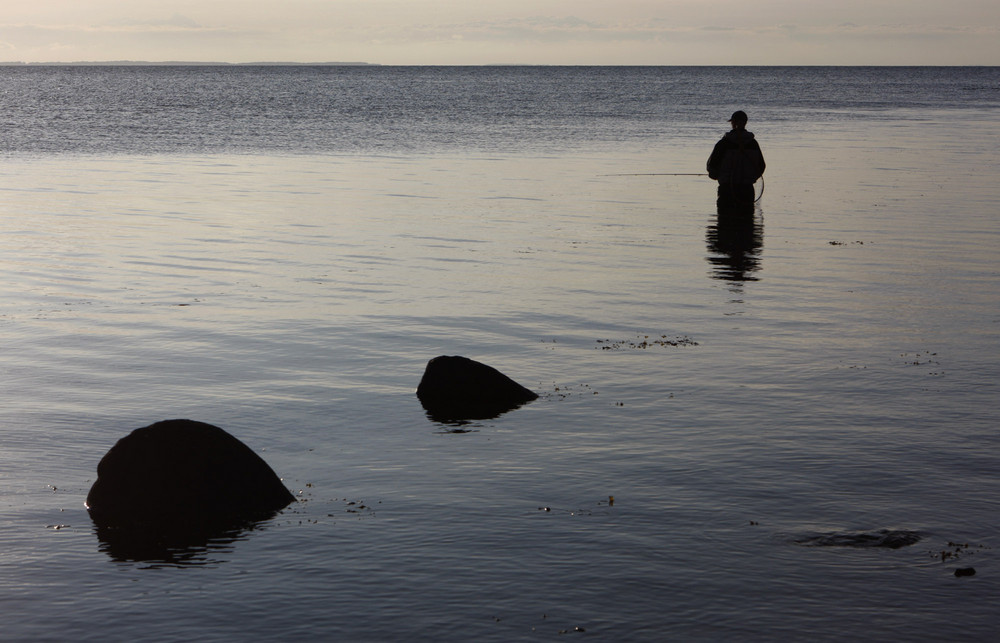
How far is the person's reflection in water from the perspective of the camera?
2186cm

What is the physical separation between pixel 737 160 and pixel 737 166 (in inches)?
7.6

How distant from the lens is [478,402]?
12.8 m

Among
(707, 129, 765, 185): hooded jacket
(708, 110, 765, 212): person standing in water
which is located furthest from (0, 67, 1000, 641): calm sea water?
(707, 129, 765, 185): hooded jacket

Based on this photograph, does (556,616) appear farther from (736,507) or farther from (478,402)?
(478,402)

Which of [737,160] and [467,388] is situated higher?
[737,160]

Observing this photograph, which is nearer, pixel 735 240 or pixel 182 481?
pixel 182 481

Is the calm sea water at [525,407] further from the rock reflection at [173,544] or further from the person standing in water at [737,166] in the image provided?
the person standing in water at [737,166]

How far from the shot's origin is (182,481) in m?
9.46

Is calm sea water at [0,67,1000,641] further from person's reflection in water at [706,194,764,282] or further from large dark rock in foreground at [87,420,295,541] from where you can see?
large dark rock in foreground at [87,420,295,541]

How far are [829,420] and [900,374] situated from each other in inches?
93.0

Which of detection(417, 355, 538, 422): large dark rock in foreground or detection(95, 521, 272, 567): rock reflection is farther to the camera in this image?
detection(417, 355, 538, 422): large dark rock in foreground

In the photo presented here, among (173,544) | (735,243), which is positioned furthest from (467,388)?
(735,243)

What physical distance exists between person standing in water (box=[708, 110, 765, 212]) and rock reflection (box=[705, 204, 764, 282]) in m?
0.26

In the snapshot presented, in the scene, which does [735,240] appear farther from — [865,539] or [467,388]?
[865,539]
